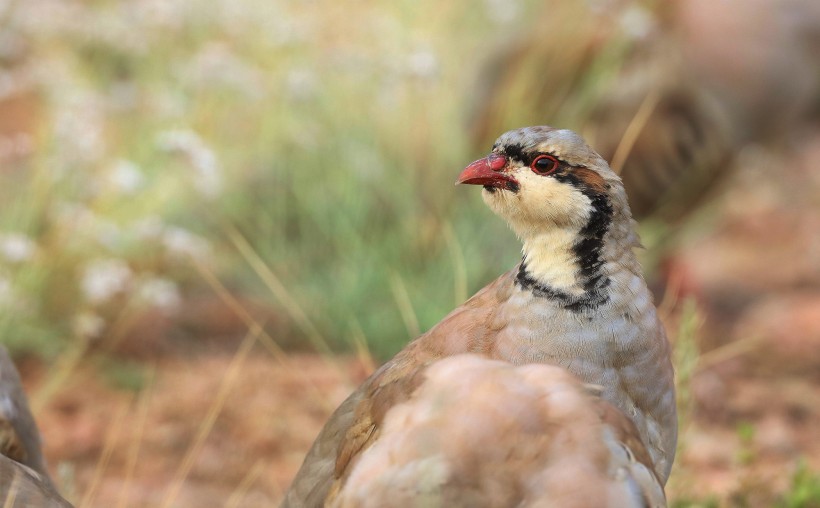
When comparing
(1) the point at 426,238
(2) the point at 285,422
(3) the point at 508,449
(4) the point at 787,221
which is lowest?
(4) the point at 787,221

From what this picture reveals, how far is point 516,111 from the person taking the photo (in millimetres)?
5000

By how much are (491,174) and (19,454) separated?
114cm

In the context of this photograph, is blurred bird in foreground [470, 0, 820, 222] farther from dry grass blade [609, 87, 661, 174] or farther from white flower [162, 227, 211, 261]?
white flower [162, 227, 211, 261]

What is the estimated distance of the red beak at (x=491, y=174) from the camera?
7.59ft

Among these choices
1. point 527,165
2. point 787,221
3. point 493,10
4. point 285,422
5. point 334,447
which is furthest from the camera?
point 787,221

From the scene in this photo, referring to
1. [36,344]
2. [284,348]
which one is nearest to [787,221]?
[284,348]

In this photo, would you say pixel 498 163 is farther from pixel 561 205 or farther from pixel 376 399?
pixel 376 399

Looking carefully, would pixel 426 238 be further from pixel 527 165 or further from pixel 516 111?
pixel 527 165

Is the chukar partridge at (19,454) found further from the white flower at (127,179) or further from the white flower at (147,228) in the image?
the white flower at (147,228)

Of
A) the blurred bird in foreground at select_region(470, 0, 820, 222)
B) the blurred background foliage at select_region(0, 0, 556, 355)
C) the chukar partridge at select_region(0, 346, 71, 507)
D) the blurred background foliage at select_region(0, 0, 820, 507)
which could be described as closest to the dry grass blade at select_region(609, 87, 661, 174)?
the blurred bird in foreground at select_region(470, 0, 820, 222)

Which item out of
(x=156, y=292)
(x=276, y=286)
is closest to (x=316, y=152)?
(x=156, y=292)

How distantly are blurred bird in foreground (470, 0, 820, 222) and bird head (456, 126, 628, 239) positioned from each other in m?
2.45

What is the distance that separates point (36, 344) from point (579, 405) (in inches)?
128

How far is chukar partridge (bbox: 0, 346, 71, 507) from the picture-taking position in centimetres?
189
